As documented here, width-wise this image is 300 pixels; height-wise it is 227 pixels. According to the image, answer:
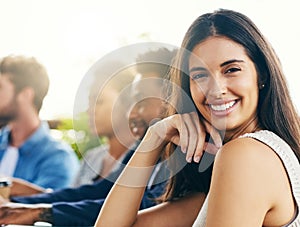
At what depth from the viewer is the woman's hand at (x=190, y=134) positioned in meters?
1.15

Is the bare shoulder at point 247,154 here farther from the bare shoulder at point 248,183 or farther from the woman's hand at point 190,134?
the woman's hand at point 190,134

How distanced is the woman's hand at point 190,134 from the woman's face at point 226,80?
40 millimetres

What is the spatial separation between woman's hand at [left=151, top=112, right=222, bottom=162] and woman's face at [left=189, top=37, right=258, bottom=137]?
0.04 meters

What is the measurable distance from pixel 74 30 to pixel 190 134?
3.30m

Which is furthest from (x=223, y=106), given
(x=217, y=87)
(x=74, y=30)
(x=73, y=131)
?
(x=74, y=30)

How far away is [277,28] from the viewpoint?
3379 millimetres

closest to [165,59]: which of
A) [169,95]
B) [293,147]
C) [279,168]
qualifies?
[169,95]

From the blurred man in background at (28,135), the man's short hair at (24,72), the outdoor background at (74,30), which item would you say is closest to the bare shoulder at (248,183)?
the blurred man in background at (28,135)

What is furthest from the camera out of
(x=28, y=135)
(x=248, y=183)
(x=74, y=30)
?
(x=74, y=30)

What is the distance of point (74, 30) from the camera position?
4.37 m

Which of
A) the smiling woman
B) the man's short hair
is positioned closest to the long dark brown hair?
the smiling woman

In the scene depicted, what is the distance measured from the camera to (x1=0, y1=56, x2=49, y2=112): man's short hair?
3.00 meters

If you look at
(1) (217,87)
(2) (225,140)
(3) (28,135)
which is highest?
(1) (217,87)

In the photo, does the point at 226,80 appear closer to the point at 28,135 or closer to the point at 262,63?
the point at 262,63
